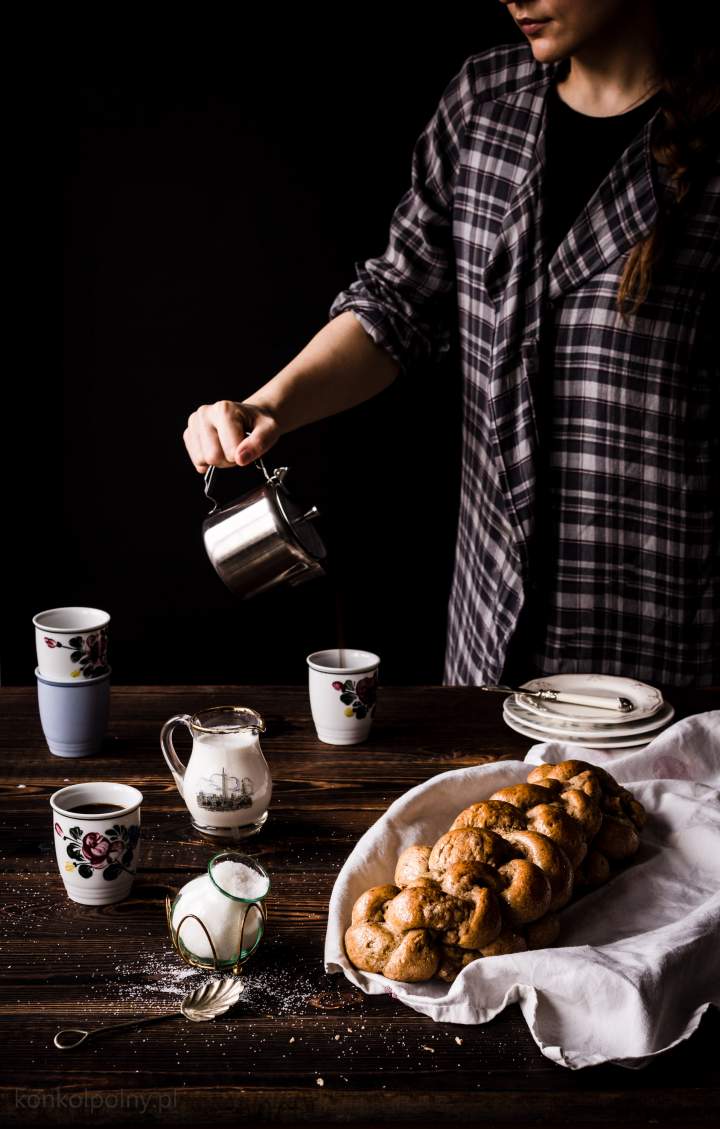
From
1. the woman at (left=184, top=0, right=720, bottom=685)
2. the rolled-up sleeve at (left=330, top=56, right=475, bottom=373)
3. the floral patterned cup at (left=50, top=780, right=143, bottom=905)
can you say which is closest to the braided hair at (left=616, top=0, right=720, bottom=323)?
the woman at (left=184, top=0, right=720, bottom=685)

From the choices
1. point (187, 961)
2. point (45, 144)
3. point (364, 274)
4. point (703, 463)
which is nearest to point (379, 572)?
point (364, 274)

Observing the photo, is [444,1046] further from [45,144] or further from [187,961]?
[45,144]

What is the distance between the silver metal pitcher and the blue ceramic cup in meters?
0.22

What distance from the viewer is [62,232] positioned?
2.58 metres

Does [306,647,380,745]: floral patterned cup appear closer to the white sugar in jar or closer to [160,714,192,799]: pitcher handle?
[160,714,192,799]: pitcher handle

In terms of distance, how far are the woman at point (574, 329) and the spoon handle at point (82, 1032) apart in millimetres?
920

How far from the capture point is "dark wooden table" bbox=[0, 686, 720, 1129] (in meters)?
0.83

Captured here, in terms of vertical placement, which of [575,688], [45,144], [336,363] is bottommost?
[575,688]

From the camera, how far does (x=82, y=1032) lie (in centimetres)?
88

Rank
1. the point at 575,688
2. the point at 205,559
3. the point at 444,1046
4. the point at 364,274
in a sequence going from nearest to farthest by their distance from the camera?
the point at 444,1046, the point at 575,688, the point at 364,274, the point at 205,559

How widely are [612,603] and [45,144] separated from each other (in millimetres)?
1632

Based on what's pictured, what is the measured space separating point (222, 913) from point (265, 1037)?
12cm

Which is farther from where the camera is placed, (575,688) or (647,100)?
(647,100)

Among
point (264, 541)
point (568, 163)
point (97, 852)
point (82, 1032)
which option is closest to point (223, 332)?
point (568, 163)
